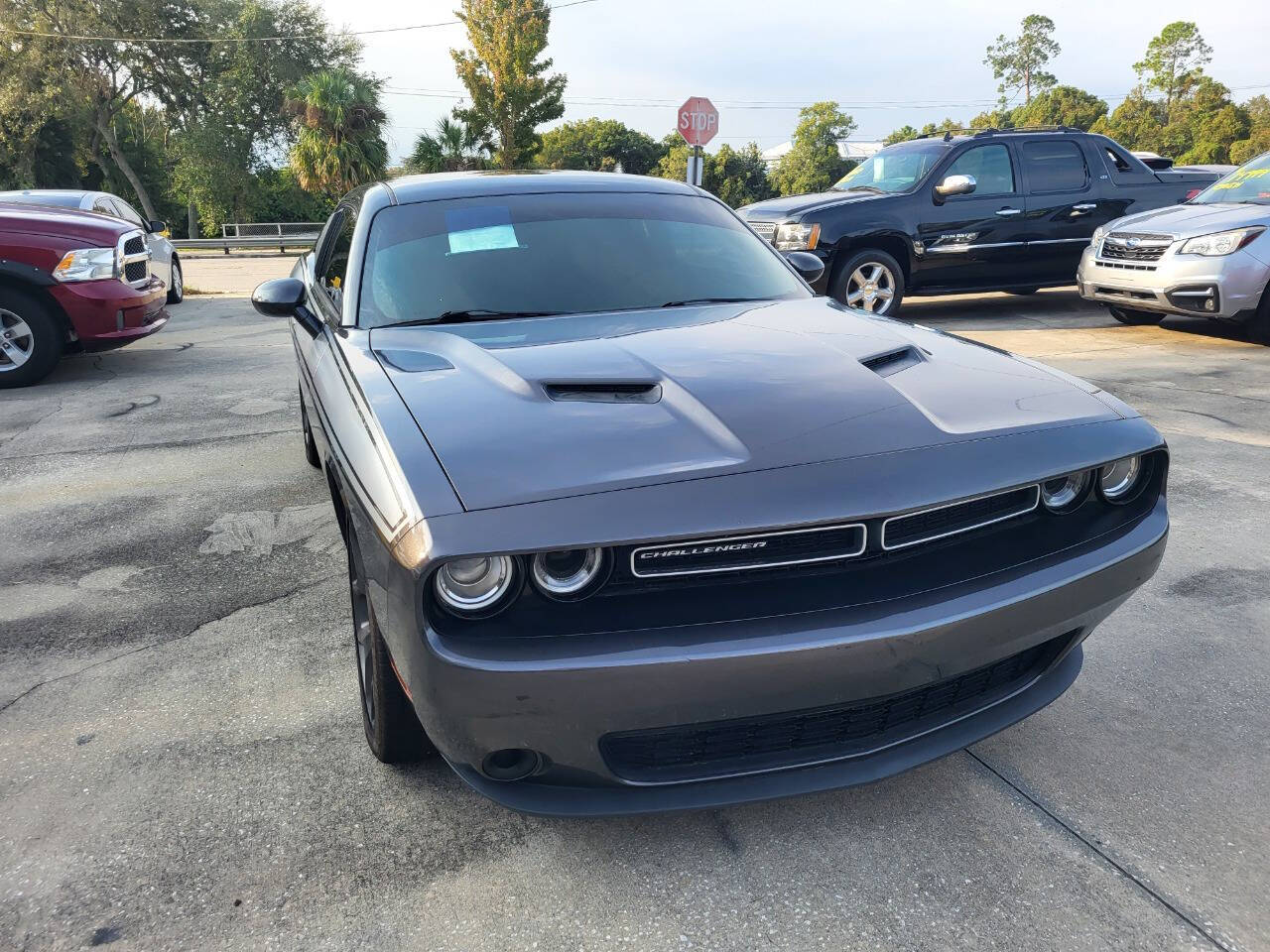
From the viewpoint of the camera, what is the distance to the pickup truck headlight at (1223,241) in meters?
6.94

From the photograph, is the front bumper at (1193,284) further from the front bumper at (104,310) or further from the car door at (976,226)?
the front bumper at (104,310)

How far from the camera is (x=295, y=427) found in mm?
5609

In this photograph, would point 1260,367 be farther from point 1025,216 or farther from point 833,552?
point 833,552

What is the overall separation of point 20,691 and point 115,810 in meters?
0.79

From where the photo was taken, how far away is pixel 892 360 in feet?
7.64

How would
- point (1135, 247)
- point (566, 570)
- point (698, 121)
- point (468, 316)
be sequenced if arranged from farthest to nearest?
point (698, 121) < point (1135, 247) < point (468, 316) < point (566, 570)

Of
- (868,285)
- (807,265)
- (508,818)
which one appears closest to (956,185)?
(868,285)

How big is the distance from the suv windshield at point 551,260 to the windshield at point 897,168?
19.6 feet

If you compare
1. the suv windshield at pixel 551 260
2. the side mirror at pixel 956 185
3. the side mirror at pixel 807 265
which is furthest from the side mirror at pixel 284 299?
the side mirror at pixel 956 185

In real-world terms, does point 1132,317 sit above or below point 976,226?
below

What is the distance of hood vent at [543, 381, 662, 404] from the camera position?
2.01m

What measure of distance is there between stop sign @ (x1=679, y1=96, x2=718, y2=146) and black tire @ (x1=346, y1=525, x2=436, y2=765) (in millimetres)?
11290

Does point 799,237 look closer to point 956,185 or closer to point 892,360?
point 956,185

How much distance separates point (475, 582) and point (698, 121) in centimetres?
1211
